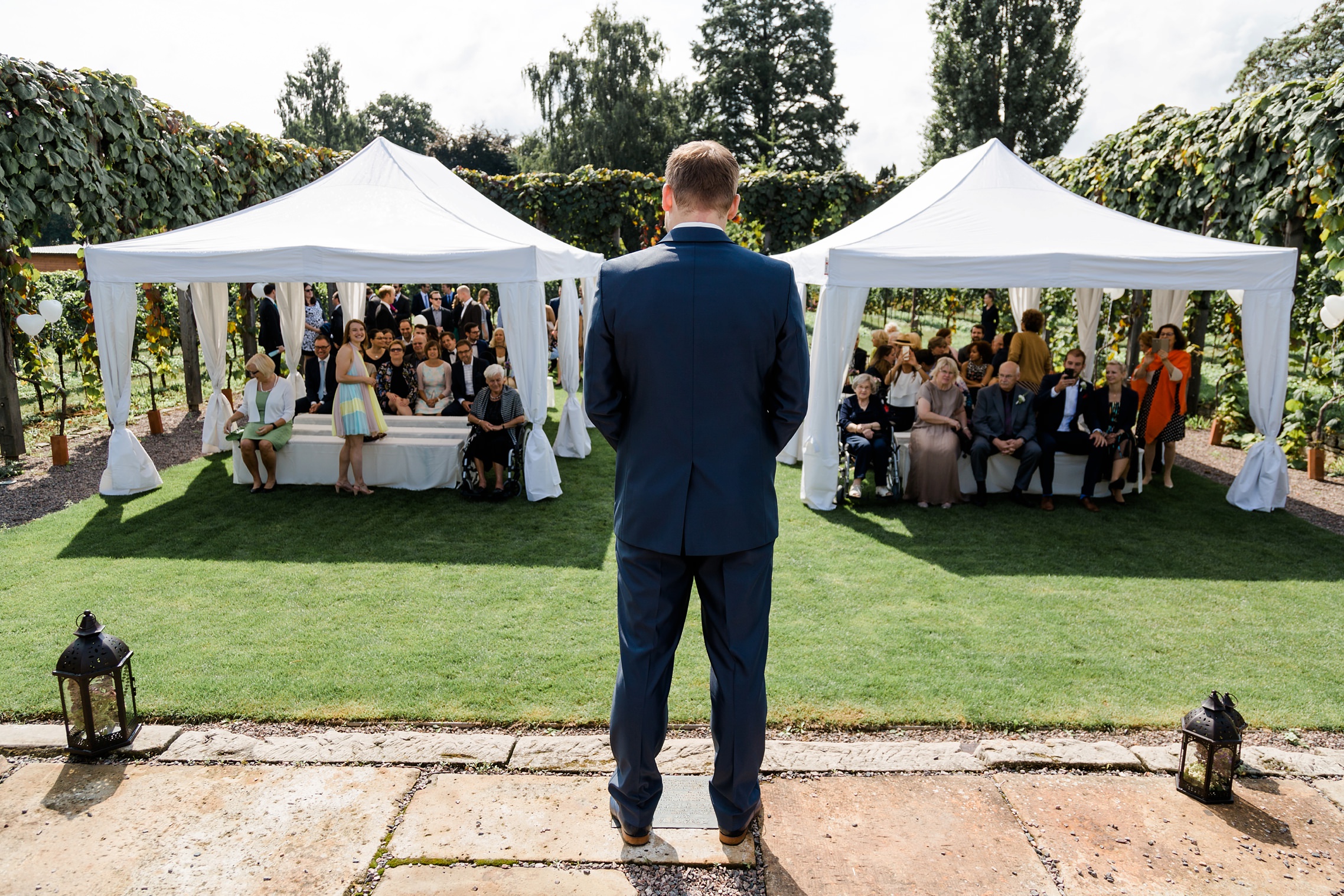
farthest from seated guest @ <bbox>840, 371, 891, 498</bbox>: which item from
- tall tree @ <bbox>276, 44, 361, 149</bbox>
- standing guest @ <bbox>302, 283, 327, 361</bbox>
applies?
tall tree @ <bbox>276, 44, 361, 149</bbox>

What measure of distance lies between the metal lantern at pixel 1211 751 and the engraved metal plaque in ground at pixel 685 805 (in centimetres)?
171

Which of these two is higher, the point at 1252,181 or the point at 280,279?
the point at 1252,181

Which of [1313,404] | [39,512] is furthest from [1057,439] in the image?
[39,512]

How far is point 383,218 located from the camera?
8.03 metres

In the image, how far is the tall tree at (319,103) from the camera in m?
→ 42.9

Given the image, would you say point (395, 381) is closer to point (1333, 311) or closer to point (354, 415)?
point (354, 415)

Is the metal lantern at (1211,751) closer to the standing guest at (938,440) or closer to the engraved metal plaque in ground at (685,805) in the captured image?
the engraved metal plaque in ground at (685,805)

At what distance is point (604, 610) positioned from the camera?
4.89 metres

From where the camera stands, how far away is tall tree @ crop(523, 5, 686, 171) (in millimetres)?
32219

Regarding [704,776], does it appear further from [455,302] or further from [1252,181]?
[455,302]

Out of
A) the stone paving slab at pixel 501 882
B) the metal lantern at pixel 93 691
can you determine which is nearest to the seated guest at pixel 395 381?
the metal lantern at pixel 93 691

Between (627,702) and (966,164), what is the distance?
790 cm

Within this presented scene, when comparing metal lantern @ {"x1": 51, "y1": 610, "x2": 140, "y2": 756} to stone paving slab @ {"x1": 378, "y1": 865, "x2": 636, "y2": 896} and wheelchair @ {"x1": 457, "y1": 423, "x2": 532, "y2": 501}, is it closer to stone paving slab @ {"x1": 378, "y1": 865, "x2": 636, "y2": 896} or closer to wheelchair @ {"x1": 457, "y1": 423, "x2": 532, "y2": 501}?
stone paving slab @ {"x1": 378, "y1": 865, "x2": 636, "y2": 896}

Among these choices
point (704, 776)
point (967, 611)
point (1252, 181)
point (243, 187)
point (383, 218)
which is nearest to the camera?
point (704, 776)
